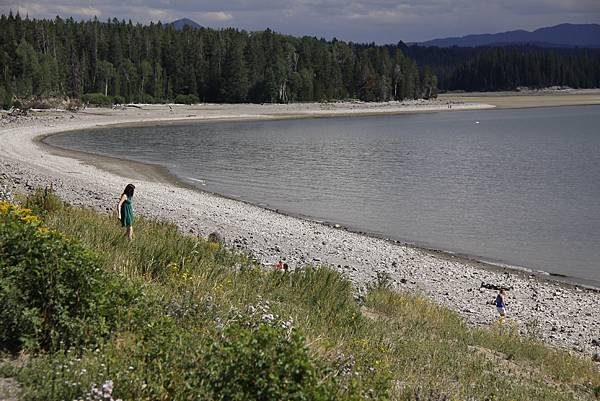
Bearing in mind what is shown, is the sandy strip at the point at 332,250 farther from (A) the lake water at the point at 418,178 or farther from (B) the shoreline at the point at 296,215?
(A) the lake water at the point at 418,178

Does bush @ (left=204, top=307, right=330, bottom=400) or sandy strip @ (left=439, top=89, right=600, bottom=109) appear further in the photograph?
sandy strip @ (left=439, top=89, right=600, bottom=109)

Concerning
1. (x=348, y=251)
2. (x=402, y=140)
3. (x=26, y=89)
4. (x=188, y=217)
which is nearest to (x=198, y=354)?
(x=348, y=251)

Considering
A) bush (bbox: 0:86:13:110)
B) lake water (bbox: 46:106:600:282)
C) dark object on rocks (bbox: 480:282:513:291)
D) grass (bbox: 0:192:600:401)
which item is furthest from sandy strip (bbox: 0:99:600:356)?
bush (bbox: 0:86:13:110)

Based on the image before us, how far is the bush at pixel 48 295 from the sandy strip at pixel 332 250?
28.5 ft

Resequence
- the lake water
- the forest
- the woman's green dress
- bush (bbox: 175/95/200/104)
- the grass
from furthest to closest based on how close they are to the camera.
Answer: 1. bush (bbox: 175/95/200/104)
2. the forest
3. the lake water
4. the woman's green dress
5. the grass

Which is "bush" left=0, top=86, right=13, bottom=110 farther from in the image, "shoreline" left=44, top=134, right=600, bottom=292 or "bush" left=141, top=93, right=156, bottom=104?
"shoreline" left=44, top=134, right=600, bottom=292

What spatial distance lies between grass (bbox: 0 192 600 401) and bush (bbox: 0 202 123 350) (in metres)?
0.19

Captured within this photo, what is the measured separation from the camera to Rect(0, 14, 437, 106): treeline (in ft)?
292

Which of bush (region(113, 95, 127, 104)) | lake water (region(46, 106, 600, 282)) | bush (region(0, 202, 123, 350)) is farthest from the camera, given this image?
bush (region(113, 95, 127, 104))

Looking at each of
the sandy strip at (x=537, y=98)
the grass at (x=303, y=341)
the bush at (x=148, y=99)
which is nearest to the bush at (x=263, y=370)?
the grass at (x=303, y=341)

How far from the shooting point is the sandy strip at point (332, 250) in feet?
50.2

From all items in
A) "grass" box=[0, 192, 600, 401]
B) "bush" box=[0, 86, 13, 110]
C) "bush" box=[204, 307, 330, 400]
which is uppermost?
"bush" box=[0, 86, 13, 110]

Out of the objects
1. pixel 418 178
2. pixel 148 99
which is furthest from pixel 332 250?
pixel 148 99

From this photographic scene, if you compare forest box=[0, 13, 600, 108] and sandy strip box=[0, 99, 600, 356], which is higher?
forest box=[0, 13, 600, 108]
